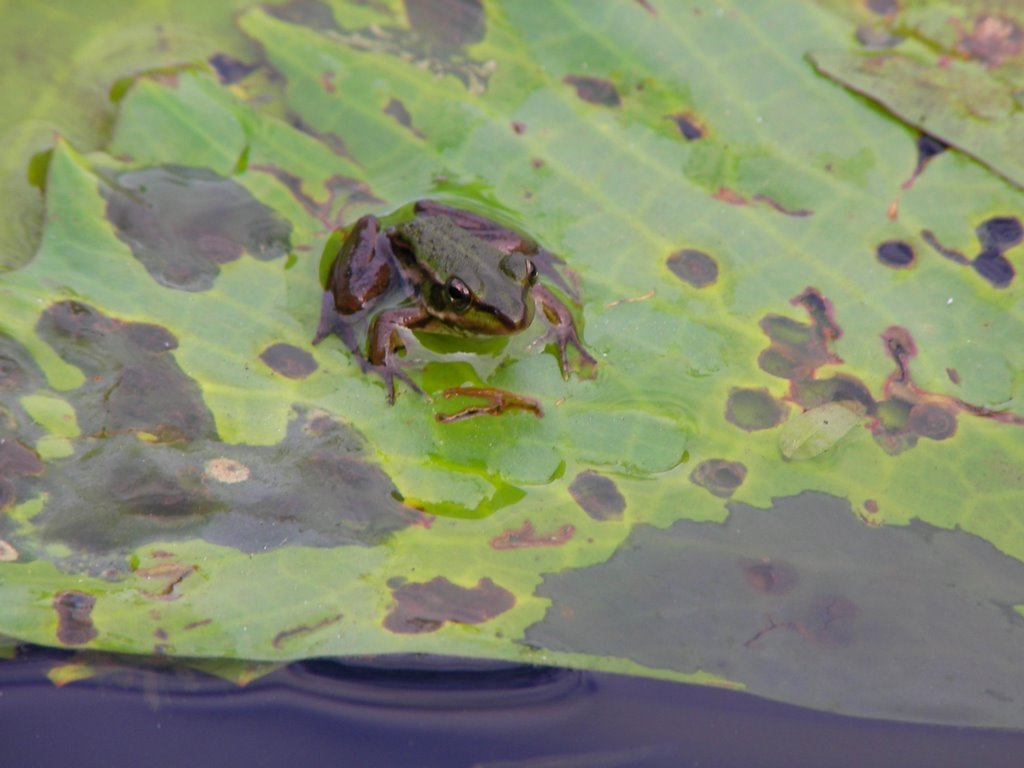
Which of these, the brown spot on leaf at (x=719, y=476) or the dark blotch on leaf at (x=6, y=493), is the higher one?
the brown spot on leaf at (x=719, y=476)

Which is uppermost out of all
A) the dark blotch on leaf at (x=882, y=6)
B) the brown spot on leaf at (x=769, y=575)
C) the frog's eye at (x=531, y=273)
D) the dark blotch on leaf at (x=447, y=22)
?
the dark blotch on leaf at (x=882, y=6)

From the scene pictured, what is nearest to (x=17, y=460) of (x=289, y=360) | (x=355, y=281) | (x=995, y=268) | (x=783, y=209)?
(x=289, y=360)

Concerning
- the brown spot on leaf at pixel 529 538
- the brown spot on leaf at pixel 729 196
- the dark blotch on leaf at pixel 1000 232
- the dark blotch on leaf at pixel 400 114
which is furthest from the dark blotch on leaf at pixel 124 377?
the dark blotch on leaf at pixel 1000 232

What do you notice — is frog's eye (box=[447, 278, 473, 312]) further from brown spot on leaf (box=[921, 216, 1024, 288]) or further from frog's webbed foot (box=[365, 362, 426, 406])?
brown spot on leaf (box=[921, 216, 1024, 288])

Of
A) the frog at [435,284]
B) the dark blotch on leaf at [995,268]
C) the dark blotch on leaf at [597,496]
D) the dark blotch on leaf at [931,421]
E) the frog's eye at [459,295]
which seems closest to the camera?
the dark blotch on leaf at [597,496]

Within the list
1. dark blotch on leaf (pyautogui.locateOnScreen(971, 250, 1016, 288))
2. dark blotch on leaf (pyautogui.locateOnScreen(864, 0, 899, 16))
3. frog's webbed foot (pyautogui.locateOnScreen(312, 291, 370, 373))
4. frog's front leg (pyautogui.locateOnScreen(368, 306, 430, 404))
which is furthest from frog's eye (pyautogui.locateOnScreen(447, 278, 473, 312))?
dark blotch on leaf (pyautogui.locateOnScreen(864, 0, 899, 16))

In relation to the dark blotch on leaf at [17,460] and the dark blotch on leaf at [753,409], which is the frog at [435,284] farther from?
the dark blotch on leaf at [17,460]

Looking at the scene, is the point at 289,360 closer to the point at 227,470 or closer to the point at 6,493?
the point at 227,470

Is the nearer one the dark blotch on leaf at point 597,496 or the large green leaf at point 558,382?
the large green leaf at point 558,382
